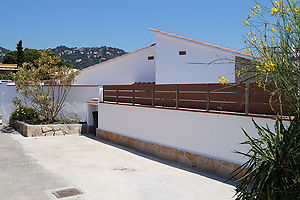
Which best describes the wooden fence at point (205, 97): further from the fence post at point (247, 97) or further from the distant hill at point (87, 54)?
the distant hill at point (87, 54)

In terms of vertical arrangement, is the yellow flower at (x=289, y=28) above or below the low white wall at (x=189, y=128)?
above

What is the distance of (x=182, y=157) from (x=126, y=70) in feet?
33.8

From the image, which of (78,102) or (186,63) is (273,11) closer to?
(186,63)

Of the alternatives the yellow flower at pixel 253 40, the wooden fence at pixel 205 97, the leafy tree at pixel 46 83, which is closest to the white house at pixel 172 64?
the wooden fence at pixel 205 97

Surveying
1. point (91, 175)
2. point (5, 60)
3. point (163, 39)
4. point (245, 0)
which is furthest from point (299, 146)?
point (5, 60)

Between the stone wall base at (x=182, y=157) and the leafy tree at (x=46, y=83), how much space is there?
492 centimetres

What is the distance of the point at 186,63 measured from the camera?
567 inches

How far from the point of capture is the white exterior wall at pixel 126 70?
1753 cm

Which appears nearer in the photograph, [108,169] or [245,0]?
[245,0]

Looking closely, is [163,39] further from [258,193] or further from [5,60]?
[5,60]

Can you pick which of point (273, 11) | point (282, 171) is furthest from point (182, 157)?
point (273, 11)

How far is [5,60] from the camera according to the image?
55.9 m

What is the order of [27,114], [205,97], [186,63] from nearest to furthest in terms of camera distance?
[205,97]
[186,63]
[27,114]

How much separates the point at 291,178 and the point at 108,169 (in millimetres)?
5778
